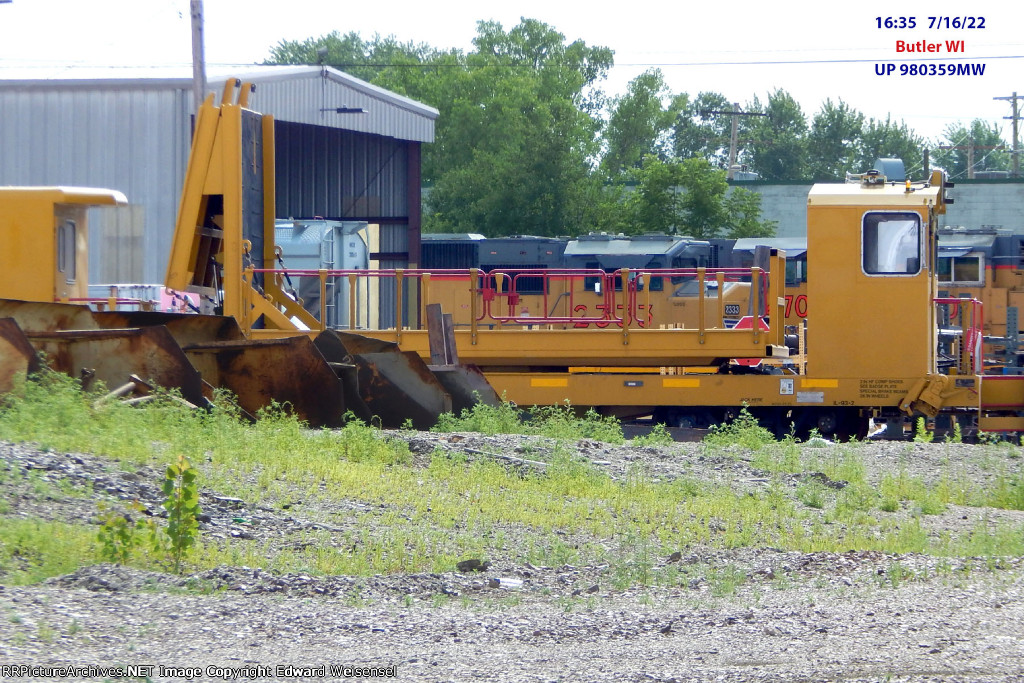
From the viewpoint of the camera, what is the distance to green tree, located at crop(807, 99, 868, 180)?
3349 inches

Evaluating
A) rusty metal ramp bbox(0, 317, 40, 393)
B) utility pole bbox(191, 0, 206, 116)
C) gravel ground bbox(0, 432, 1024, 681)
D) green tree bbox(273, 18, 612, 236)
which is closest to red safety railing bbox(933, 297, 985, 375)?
gravel ground bbox(0, 432, 1024, 681)

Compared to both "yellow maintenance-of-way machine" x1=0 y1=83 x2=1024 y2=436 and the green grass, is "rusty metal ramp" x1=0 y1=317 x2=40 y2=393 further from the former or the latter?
"yellow maintenance-of-way machine" x1=0 y1=83 x2=1024 y2=436

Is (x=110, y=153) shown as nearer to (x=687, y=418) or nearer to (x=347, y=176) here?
(x=347, y=176)

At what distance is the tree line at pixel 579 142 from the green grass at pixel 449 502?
→ 25.5 metres

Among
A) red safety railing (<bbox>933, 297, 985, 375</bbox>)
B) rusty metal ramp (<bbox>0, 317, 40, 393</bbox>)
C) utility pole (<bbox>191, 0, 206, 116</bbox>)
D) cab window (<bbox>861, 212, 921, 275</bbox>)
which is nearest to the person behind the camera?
rusty metal ramp (<bbox>0, 317, 40, 393</bbox>)

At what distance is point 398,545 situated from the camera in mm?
6586

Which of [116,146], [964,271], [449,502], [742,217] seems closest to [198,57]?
[116,146]

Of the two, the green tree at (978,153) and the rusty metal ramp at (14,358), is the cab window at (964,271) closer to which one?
the rusty metal ramp at (14,358)

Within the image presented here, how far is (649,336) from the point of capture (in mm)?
13055

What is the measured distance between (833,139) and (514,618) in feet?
284

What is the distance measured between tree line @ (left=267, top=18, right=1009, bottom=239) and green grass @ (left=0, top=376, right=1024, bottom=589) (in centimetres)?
2546

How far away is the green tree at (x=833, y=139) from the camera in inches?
3349

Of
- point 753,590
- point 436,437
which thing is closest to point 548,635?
point 753,590

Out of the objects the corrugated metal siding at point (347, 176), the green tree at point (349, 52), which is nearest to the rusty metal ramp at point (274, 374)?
the corrugated metal siding at point (347, 176)
